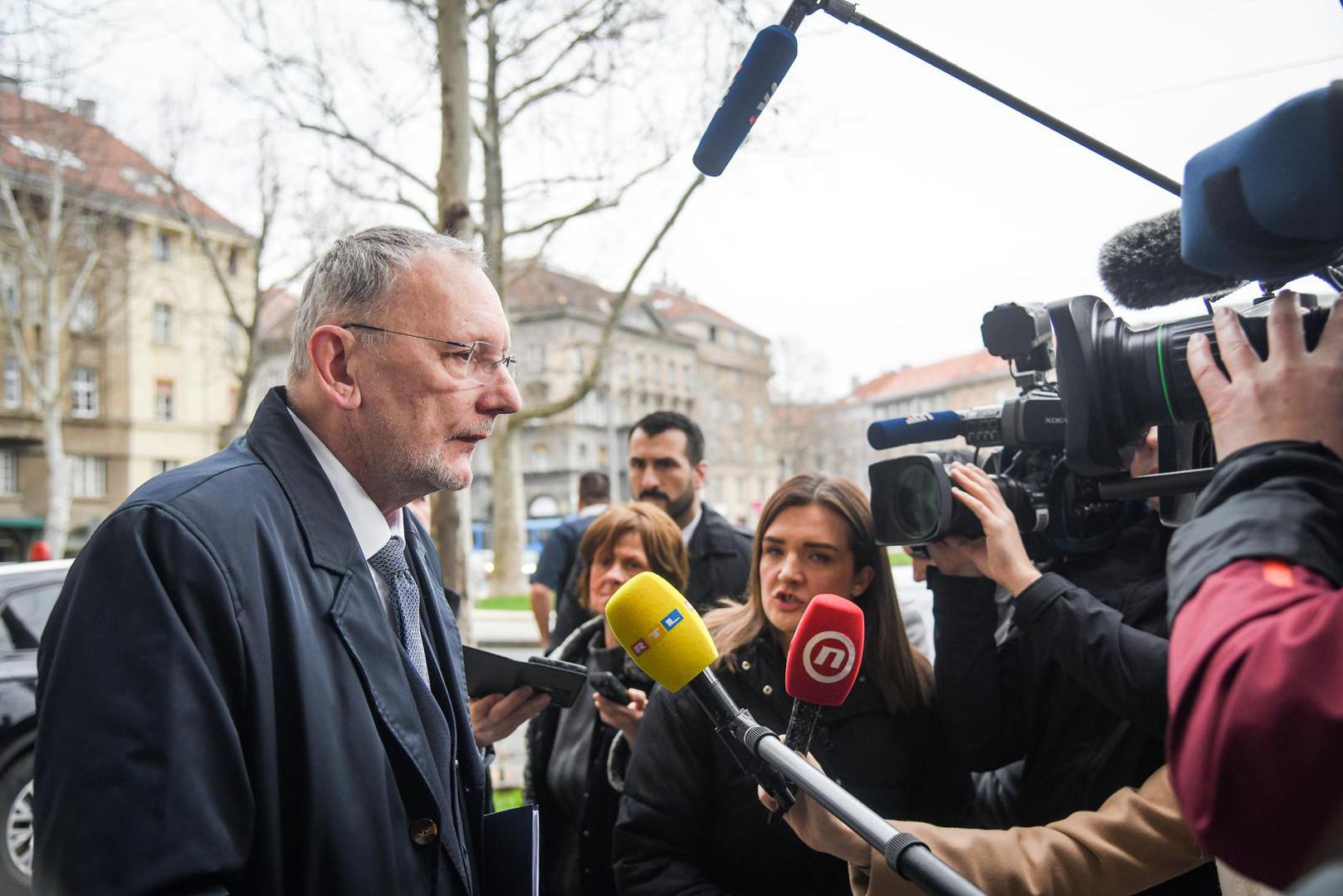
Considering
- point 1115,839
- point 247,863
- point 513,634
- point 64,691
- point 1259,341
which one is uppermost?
point 1259,341

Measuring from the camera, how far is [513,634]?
14922mm

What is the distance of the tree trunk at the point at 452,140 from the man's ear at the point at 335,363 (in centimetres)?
366

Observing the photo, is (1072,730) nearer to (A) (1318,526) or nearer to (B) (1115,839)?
(B) (1115,839)

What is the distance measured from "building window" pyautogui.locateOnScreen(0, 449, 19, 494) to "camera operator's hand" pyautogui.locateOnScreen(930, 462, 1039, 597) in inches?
1368

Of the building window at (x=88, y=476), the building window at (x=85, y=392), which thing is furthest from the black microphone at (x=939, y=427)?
the building window at (x=88, y=476)

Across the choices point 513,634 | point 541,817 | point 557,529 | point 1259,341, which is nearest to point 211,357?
point 513,634

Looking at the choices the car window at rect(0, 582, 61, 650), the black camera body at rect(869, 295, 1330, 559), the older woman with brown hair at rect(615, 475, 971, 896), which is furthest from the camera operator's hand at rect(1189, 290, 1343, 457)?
the car window at rect(0, 582, 61, 650)

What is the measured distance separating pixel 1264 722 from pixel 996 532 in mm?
1101

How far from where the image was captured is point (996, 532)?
6.21 feet

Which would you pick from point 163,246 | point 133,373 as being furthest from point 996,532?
point 163,246

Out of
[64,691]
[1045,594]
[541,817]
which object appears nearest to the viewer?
[64,691]

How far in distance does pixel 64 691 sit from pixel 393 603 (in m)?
0.58

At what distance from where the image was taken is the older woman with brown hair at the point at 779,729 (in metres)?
2.15

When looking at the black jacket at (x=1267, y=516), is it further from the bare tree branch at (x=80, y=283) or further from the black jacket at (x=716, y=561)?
the bare tree branch at (x=80, y=283)
